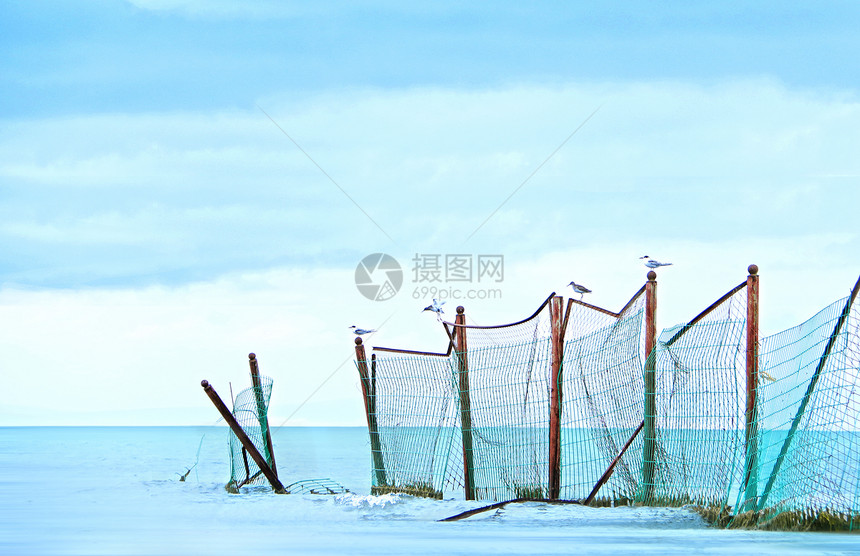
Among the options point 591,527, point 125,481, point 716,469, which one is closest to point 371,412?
point 591,527

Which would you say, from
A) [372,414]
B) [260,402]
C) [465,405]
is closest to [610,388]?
[465,405]

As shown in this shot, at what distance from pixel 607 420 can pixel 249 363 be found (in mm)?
5545

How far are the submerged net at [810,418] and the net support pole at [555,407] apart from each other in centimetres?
240

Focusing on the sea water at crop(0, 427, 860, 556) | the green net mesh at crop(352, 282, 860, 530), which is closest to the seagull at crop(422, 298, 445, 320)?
the green net mesh at crop(352, 282, 860, 530)

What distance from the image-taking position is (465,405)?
10.5m

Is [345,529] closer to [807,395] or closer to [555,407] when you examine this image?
[555,407]

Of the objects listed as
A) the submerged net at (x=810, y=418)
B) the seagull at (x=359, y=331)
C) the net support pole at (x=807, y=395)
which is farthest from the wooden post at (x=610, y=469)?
the seagull at (x=359, y=331)

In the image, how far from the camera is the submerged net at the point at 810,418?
26.5 feet

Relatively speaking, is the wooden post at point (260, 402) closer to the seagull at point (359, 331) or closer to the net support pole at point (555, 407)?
the seagull at point (359, 331)

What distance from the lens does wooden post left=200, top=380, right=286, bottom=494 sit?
40.2ft

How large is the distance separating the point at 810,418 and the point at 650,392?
1.97 m

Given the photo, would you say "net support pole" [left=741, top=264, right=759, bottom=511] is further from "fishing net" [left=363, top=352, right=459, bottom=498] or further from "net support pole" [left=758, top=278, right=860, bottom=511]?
"fishing net" [left=363, top=352, right=459, bottom=498]

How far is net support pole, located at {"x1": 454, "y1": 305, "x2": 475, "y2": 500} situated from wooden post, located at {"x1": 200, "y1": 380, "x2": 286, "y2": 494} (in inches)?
132

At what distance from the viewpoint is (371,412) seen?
1121 centimetres
